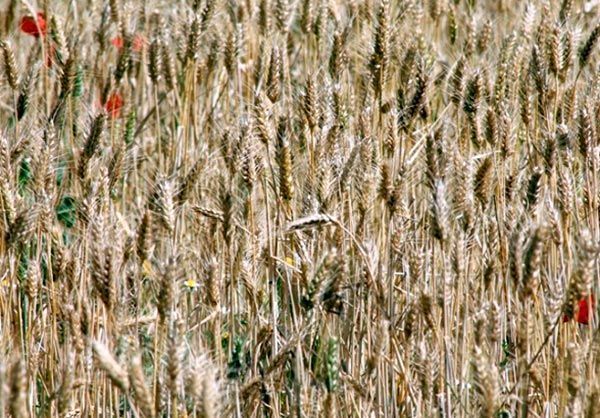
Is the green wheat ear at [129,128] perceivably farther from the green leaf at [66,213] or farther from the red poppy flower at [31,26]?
the red poppy flower at [31,26]

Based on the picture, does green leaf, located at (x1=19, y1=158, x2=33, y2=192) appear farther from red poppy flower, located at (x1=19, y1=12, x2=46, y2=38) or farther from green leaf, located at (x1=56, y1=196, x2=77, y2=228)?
red poppy flower, located at (x1=19, y1=12, x2=46, y2=38)

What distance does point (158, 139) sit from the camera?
3990 millimetres

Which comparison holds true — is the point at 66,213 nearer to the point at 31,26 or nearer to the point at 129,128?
the point at 129,128

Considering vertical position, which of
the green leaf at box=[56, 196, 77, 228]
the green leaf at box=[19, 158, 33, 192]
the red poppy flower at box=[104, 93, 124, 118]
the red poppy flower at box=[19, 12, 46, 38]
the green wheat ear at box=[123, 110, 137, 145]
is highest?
the red poppy flower at box=[19, 12, 46, 38]

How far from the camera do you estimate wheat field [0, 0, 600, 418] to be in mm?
2258

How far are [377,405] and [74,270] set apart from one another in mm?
734

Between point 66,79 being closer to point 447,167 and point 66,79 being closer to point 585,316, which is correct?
point 447,167

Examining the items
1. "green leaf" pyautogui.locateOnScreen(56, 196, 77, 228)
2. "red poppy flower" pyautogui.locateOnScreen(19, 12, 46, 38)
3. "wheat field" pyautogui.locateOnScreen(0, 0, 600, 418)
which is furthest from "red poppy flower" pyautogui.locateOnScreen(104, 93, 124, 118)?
"red poppy flower" pyautogui.locateOnScreen(19, 12, 46, 38)

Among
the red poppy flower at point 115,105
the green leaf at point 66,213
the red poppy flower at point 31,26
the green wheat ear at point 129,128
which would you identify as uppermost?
the red poppy flower at point 31,26

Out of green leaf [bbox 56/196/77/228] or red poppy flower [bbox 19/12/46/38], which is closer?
green leaf [bbox 56/196/77/228]

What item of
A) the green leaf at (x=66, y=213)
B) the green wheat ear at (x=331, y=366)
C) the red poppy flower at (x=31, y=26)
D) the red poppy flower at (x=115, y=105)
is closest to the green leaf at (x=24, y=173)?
the green leaf at (x=66, y=213)

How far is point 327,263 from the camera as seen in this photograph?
2258 mm

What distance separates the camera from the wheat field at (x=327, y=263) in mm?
2258

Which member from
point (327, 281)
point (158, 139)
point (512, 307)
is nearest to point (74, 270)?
point (327, 281)
